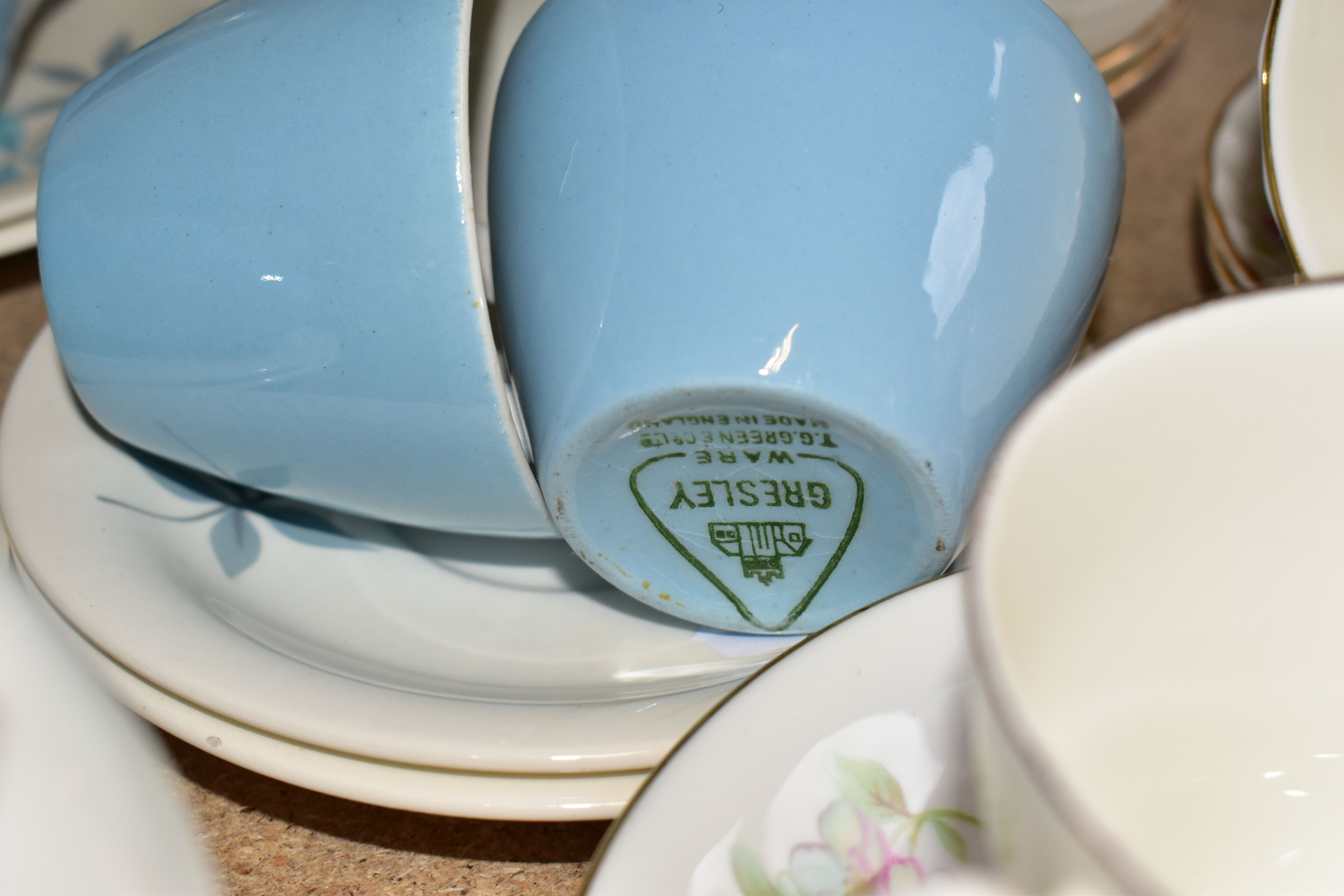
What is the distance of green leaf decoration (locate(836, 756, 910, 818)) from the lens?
0.29 m

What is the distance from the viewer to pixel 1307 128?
1.36 feet

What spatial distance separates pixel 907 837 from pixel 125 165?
1.01 ft

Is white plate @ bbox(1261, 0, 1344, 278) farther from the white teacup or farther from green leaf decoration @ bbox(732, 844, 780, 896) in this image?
green leaf decoration @ bbox(732, 844, 780, 896)

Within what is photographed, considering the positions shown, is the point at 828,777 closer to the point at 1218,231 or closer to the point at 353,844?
the point at 353,844

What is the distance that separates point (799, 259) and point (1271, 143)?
20cm

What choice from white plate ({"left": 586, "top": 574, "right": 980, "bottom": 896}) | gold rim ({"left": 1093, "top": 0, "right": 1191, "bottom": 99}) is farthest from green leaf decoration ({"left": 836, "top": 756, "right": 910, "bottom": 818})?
gold rim ({"left": 1093, "top": 0, "right": 1191, "bottom": 99})

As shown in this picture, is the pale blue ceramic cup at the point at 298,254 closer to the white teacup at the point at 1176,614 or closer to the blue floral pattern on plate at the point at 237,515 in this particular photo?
the blue floral pattern on plate at the point at 237,515

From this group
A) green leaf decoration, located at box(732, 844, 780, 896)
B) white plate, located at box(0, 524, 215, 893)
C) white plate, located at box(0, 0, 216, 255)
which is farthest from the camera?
white plate, located at box(0, 0, 216, 255)

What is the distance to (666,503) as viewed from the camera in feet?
Answer: 1.12

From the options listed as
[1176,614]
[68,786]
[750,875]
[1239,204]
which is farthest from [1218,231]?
[68,786]

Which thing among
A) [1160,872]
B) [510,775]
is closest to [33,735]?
[510,775]

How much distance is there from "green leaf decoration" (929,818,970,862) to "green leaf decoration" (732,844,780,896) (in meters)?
0.05

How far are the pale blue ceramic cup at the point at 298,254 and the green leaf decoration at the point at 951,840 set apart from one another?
157mm

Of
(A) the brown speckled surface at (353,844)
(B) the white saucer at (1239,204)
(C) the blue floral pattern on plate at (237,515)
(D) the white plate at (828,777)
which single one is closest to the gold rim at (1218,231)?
(B) the white saucer at (1239,204)
